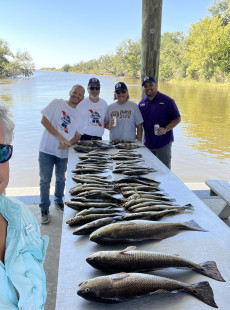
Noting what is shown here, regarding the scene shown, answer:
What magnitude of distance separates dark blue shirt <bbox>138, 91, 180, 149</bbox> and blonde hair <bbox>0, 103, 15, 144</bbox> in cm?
365

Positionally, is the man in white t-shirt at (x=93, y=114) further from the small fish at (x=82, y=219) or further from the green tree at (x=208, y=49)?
the green tree at (x=208, y=49)

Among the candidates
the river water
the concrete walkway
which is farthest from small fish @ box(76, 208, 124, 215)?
the river water

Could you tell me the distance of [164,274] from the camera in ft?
5.01

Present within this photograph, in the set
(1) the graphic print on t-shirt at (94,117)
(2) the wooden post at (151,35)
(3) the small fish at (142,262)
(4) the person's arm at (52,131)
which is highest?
(2) the wooden post at (151,35)

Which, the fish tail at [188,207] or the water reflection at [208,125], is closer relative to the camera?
the fish tail at [188,207]

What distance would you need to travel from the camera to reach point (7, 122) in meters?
1.24

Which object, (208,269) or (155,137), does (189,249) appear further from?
(155,137)

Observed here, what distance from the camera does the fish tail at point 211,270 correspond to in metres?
1.49

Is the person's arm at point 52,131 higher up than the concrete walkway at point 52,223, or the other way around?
the person's arm at point 52,131

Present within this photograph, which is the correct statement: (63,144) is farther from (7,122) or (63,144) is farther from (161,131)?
(7,122)

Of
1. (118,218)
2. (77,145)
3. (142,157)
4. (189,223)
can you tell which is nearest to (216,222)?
(189,223)

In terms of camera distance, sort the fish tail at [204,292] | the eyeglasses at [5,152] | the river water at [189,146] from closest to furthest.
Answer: the eyeglasses at [5,152]
the fish tail at [204,292]
the river water at [189,146]

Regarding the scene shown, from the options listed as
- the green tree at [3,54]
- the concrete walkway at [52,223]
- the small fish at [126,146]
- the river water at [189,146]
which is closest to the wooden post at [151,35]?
the small fish at [126,146]

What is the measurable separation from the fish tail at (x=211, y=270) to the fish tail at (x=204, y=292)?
86mm
